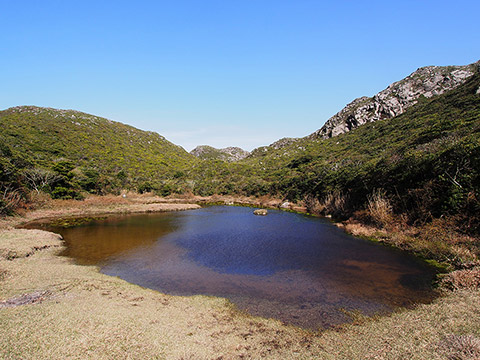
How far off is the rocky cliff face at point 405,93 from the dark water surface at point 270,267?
6528cm

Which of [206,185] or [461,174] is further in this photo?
[206,185]

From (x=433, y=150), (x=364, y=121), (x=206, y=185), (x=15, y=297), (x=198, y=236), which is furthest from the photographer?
(x=364, y=121)

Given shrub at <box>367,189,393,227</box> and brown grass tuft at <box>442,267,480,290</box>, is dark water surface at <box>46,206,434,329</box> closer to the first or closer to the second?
brown grass tuft at <box>442,267,480,290</box>

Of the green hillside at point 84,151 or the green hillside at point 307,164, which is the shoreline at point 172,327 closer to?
the green hillside at point 307,164

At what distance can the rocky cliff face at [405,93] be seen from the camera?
71688mm

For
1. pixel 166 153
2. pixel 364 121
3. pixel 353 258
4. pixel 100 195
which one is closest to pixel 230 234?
pixel 353 258

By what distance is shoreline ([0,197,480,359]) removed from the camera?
22.4 feet

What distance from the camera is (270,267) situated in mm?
16547

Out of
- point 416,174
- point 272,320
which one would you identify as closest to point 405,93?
point 416,174

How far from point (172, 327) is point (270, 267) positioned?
9.19 m

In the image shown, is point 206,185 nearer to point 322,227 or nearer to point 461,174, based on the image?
point 322,227

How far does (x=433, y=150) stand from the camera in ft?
79.8

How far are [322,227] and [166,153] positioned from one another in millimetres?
88715

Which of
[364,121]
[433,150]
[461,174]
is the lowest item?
[461,174]
